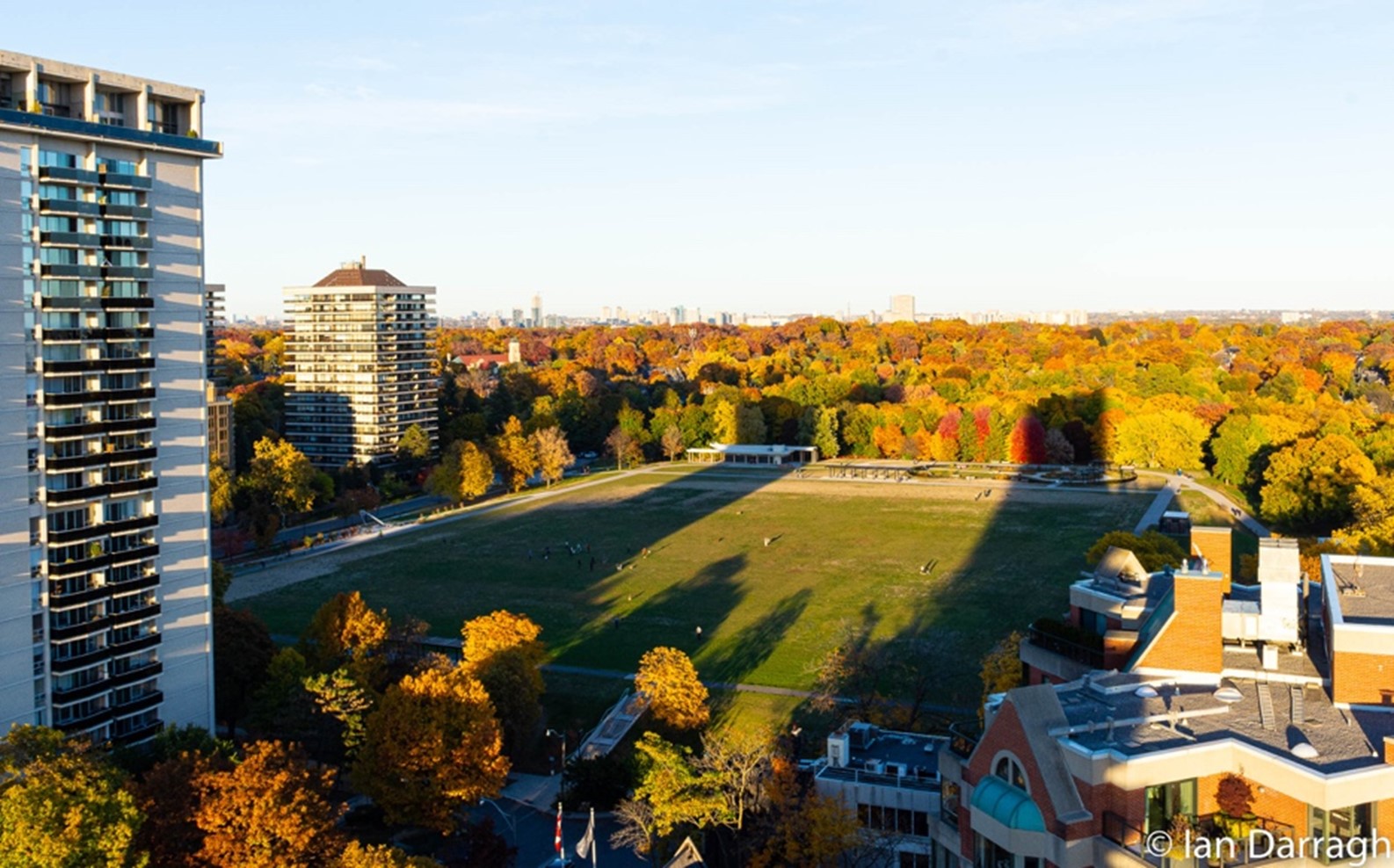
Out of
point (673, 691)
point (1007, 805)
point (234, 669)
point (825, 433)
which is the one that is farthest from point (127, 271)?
point (825, 433)

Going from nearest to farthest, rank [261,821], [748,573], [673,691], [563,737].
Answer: [261,821] < [673,691] < [563,737] < [748,573]

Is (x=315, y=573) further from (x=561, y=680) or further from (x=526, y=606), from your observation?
(x=561, y=680)

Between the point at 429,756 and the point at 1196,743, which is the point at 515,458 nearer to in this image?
the point at 429,756

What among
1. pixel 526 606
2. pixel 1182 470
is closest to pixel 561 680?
pixel 526 606

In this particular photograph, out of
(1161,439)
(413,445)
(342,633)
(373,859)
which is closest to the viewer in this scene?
(373,859)

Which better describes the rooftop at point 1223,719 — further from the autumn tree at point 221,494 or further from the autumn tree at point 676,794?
the autumn tree at point 221,494

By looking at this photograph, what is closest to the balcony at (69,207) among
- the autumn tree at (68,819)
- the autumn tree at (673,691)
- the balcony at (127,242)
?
the balcony at (127,242)

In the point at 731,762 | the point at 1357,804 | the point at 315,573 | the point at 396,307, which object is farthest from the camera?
the point at 396,307
